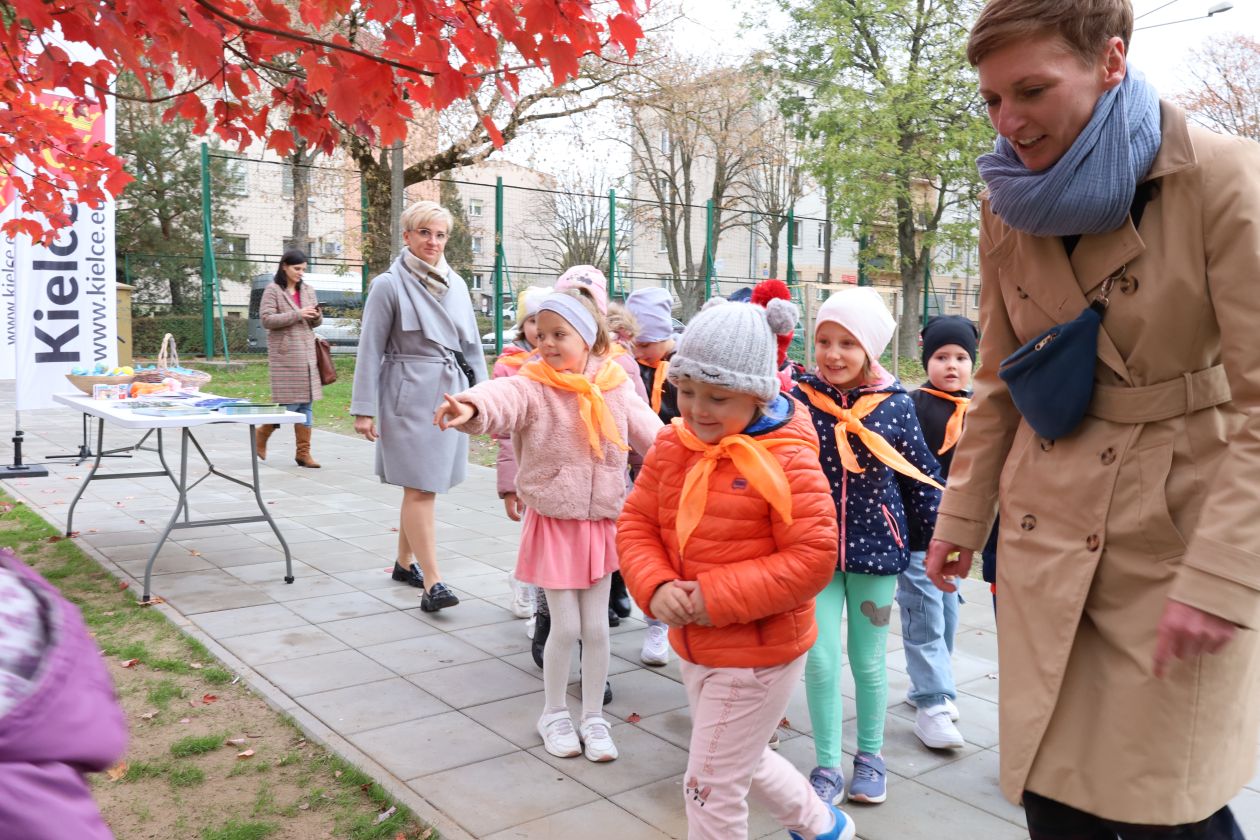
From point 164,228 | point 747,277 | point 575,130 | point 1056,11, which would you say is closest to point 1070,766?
point 1056,11

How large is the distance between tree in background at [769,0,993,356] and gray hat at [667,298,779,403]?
2054cm

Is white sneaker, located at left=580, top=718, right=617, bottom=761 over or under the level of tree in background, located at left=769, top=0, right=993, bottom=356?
under

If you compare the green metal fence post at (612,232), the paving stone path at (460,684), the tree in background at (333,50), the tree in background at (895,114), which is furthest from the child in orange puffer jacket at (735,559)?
the tree in background at (895,114)

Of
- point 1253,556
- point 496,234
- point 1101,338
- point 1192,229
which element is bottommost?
point 1253,556

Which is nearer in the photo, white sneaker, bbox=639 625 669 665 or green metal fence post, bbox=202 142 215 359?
white sneaker, bbox=639 625 669 665

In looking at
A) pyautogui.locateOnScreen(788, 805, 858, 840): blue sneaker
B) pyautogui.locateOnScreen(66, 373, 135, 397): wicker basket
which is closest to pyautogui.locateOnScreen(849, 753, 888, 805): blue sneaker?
pyautogui.locateOnScreen(788, 805, 858, 840): blue sneaker

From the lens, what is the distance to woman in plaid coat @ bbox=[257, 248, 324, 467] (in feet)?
32.6

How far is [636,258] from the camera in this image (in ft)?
86.8

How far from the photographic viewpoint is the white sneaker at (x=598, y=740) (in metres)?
3.65

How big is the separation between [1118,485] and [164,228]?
2815cm

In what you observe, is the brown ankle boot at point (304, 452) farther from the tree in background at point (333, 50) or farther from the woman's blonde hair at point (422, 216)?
the tree in background at point (333, 50)

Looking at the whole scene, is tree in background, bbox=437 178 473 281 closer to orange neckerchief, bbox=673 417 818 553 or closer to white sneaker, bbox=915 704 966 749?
white sneaker, bbox=915 704 966 749

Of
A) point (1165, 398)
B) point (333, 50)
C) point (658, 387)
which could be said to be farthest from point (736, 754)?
point (333, 50)

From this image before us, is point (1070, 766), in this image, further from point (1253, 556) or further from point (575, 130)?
point (575, 130)
